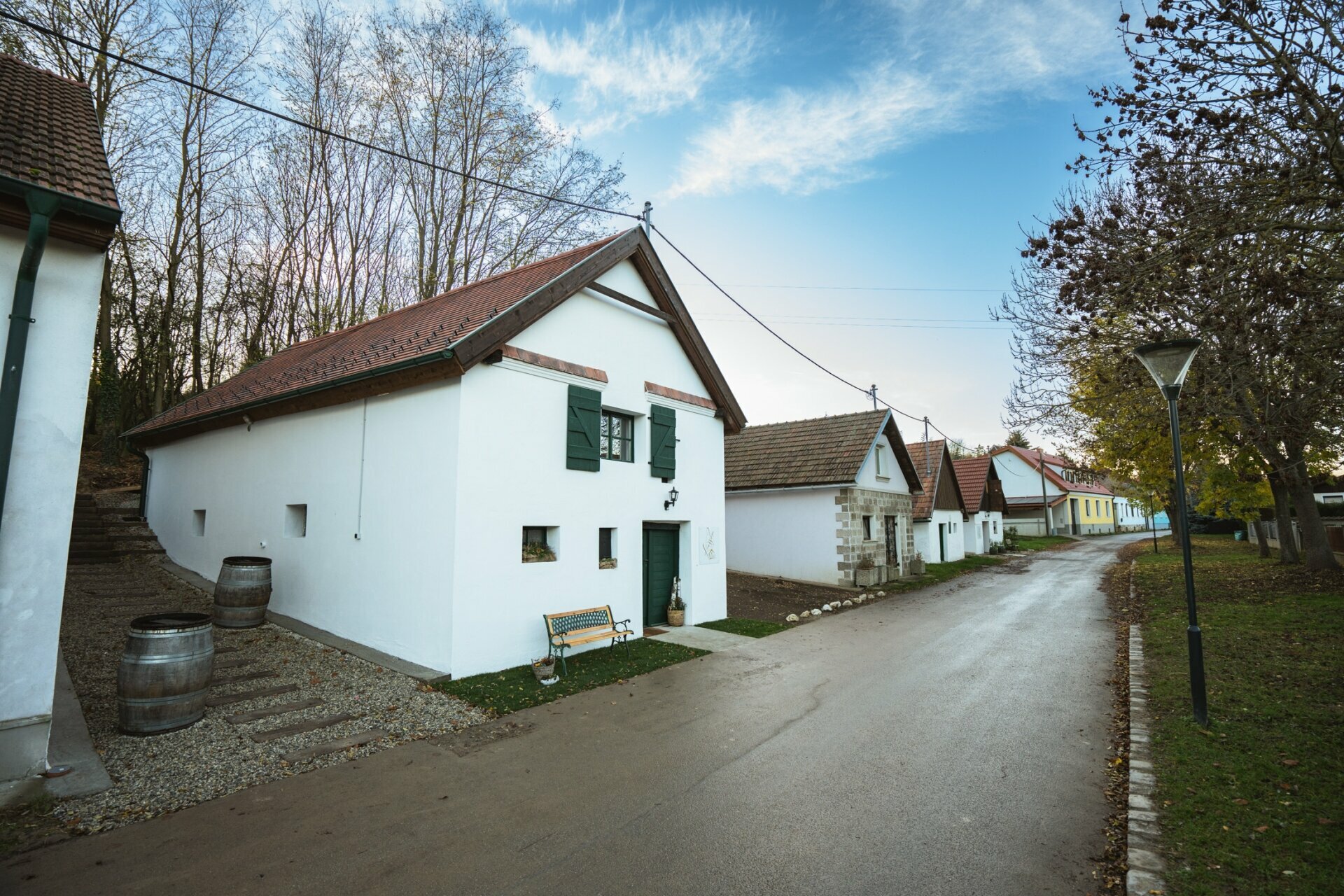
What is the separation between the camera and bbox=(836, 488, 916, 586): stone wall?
60.8 ft

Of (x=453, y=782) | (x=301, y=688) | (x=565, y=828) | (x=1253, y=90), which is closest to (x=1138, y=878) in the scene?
(x=565, y=828)

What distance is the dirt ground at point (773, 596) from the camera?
14.4m

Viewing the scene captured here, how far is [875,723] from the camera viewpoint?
6660 millimetres

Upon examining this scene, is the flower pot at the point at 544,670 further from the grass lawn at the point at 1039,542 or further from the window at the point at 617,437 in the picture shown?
the grass lawn at the point at 1039,542

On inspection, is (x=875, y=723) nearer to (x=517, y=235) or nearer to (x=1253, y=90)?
(x=1253, y=90)

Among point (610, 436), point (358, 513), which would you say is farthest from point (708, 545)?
point (358, 513)

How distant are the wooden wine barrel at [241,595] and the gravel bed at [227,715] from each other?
210 millimetres

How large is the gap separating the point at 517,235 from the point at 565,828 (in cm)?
1899

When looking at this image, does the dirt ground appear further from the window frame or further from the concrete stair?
the concrete stair

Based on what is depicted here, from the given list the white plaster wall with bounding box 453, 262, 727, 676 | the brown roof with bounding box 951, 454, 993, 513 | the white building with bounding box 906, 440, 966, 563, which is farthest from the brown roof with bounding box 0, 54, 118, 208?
the brown roof with bounding box 951, 454, 993, 513

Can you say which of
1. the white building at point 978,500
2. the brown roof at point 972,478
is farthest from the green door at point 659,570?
the white building at point 978,500

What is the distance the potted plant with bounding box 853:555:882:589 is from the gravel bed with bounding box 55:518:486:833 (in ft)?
45.2

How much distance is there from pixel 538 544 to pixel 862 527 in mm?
12718

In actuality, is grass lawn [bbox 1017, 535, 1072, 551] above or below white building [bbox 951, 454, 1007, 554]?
below
